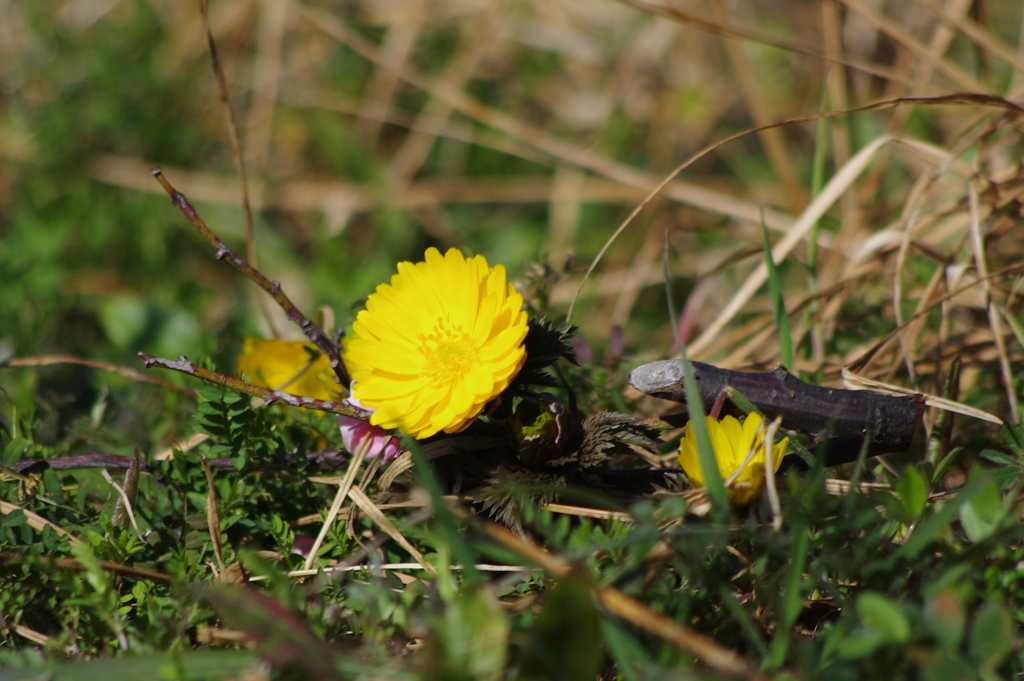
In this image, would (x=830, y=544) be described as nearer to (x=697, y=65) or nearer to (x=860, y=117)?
(x=860, y=117)

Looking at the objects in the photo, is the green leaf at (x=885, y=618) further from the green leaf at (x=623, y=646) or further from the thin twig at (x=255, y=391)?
the thin twig at (x=255, y=391)

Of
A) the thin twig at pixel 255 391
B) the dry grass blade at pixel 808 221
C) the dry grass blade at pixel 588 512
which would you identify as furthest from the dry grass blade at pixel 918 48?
the thin twig at pixel 255 391

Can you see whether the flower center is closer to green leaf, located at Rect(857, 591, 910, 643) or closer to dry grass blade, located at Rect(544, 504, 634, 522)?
dry grass blade, located at Rect(544, 504, 634, 522)

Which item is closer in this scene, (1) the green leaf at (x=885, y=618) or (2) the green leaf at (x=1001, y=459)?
(1) the green leaf at (x=885, y=618)

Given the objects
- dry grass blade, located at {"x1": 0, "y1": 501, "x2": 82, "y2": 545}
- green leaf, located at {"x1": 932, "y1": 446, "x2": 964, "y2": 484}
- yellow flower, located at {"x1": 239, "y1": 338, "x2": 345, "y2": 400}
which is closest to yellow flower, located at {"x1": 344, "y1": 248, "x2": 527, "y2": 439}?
yellow flower, located at {"x1": 239, "y1": 338, "x2": 345, "y2": 400}

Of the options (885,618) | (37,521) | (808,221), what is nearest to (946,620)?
(885,618)

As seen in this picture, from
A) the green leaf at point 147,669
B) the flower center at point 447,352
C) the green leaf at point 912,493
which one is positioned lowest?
the green leaf at point 147,669
